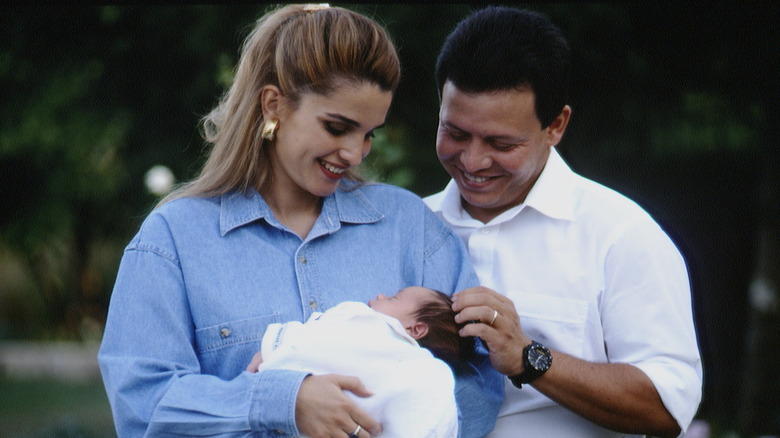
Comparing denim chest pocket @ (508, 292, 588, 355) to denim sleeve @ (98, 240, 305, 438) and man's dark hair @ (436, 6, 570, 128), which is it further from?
denim sleeve @ (98, 240, 305, 438)

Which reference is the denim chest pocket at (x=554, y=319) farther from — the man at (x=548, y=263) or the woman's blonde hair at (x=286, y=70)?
the woman's blonde hair at (x=286, y=70)

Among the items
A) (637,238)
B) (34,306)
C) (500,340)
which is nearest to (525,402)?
(500,340)

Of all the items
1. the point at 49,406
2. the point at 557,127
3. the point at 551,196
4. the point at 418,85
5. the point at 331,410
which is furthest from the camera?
the point at 49,406

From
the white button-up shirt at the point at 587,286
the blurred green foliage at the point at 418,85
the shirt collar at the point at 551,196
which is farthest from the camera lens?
the blurred green foliage at the point at 418,85

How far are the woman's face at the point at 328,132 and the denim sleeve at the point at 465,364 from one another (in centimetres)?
38

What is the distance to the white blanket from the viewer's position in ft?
7.30

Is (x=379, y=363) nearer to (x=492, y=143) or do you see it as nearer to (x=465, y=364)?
(x=465, y=364)

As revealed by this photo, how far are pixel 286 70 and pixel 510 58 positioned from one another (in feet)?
2.63

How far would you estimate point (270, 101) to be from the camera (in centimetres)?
263

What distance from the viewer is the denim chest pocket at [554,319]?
111 inches

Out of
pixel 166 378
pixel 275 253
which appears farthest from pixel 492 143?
pixel 166 378

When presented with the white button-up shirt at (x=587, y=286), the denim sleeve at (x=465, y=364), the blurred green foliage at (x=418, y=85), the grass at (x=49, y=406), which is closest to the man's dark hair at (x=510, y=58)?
the white button-up shirt at (x=587, y=286)

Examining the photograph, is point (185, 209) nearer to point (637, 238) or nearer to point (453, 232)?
point (453, 232)

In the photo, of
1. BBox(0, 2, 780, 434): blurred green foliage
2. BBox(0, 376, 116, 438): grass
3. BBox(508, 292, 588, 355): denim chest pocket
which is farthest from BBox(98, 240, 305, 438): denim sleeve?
BBox(0, 376, 116, 438): grass
